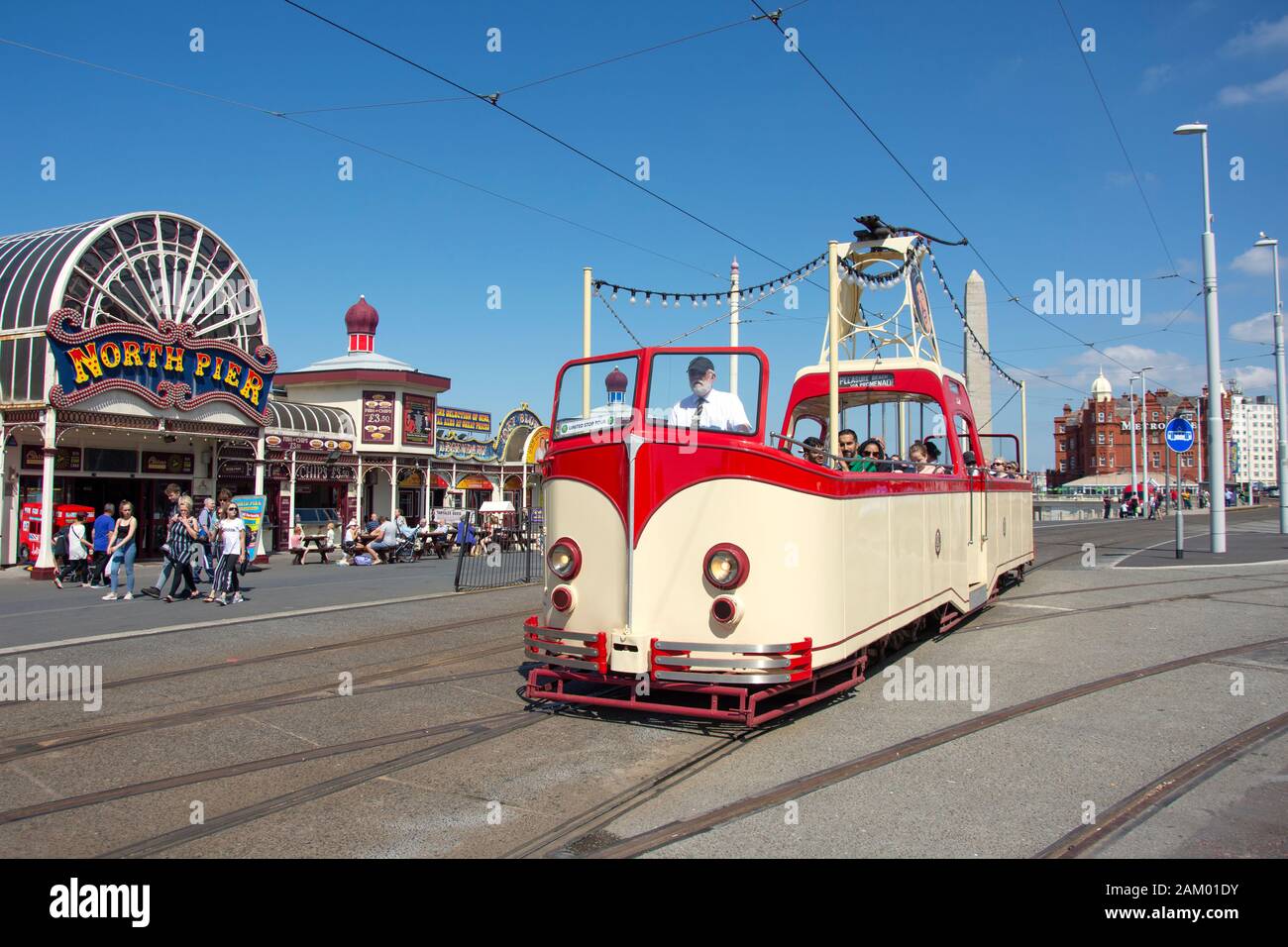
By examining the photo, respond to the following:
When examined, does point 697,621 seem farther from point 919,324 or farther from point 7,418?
point 7,418

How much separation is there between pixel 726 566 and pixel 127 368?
748 inches

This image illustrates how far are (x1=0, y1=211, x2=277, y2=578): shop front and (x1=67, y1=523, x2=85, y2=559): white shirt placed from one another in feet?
5.45

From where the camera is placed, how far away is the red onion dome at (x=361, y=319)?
33.4 metres

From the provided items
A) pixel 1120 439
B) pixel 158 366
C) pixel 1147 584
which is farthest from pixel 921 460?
pixel 1120 439

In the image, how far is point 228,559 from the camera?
1341 cm

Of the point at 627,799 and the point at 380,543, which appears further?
the point at 380,543

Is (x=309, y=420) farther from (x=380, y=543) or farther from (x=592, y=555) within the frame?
(x=592, y=555)

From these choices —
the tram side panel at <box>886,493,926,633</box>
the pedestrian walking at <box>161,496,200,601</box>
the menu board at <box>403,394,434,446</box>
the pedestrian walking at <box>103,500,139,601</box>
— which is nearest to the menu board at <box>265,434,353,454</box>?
the menu board at <box>403,394,434,446</box>

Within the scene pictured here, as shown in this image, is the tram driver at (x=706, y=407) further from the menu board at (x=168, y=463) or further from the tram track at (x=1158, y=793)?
the menu board at (x=168, y=463)

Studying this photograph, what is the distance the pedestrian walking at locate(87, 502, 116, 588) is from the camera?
16.1m

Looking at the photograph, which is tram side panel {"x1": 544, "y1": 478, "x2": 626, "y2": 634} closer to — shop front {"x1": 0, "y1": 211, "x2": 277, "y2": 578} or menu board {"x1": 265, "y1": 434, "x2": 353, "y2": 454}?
shop front {"x1": 0, "y1": 211, "x2": 277, "y2": 578}

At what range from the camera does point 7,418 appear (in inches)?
762

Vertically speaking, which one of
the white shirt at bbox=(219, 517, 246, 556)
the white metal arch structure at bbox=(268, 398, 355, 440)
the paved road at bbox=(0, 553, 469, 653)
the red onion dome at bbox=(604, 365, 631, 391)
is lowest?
the paved road at bbox=(0, 553, 469, 653)

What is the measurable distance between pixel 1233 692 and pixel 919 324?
5.55 m
